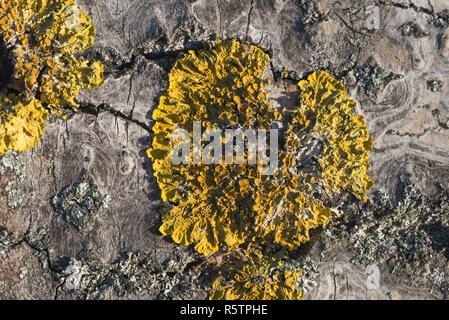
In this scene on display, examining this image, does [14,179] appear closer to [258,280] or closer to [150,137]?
[150,137]

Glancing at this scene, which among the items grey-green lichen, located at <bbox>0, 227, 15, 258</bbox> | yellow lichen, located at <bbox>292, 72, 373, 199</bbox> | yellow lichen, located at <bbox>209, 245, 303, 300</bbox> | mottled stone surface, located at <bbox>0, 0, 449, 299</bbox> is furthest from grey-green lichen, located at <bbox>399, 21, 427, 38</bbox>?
grey-green lichen, located at <bbox>0, 227, 15, 258</bbox>

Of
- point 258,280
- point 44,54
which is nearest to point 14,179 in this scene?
point 44,54

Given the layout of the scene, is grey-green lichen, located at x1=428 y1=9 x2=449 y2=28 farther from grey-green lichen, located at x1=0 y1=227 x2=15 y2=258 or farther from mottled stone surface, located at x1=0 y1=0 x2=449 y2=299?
grey-green lichen, located at x1=0 y1=227 x2=15 y2=258

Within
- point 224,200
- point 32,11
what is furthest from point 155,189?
point 32,11

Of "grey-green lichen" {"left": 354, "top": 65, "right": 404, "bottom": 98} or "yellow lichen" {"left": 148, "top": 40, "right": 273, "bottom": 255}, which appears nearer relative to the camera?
"yellow lichen" {"left": 148, "top": 40, "right": 273, "bottom": 255}

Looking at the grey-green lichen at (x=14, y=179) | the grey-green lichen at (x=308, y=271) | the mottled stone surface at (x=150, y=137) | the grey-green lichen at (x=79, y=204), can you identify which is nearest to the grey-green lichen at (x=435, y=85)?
the mottled stone surface at (x=150, y=137)
